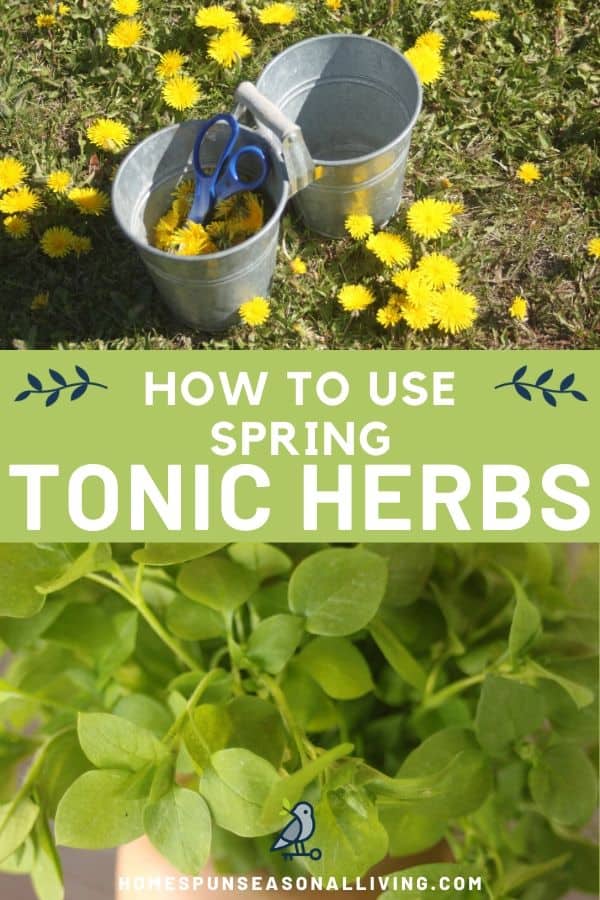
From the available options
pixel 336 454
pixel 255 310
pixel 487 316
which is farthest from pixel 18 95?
pixel 336 454

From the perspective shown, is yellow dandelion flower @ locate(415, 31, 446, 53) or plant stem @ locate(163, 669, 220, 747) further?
yellow dandelion flower @ locate(415, 31, 446, 53)

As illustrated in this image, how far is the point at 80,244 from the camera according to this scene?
1.26m

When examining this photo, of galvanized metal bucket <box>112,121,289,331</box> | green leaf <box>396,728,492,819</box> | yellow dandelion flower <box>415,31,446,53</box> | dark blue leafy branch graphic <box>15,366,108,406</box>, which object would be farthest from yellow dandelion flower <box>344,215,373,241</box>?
green leaf <box>396,728,492,819</box>

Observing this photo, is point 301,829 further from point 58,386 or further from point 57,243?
point 57,243

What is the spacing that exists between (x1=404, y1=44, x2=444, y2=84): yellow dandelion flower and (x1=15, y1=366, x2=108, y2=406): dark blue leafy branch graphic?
81 cm

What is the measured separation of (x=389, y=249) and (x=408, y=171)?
0.15 metres

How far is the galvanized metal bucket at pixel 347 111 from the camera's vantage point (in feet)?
3.71

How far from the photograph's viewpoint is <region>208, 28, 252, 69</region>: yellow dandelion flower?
133 cm

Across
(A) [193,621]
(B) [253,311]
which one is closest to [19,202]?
(B) [253,311]

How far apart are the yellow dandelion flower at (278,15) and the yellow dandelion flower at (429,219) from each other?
1.19 ft

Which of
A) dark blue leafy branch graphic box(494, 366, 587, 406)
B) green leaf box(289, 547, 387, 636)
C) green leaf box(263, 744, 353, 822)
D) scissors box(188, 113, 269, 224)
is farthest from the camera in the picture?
scissors box(188, 113, 269, 224)

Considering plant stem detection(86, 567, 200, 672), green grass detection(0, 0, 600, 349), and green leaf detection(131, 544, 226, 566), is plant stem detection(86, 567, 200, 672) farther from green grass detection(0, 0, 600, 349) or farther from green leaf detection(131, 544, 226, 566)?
green grass detection(0, 0, 600, 349)

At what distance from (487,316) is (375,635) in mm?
831

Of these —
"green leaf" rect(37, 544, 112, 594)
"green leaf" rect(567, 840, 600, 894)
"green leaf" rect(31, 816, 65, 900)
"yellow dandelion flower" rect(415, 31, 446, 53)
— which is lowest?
"green leaf" rect(567, 840, 600, 894)
